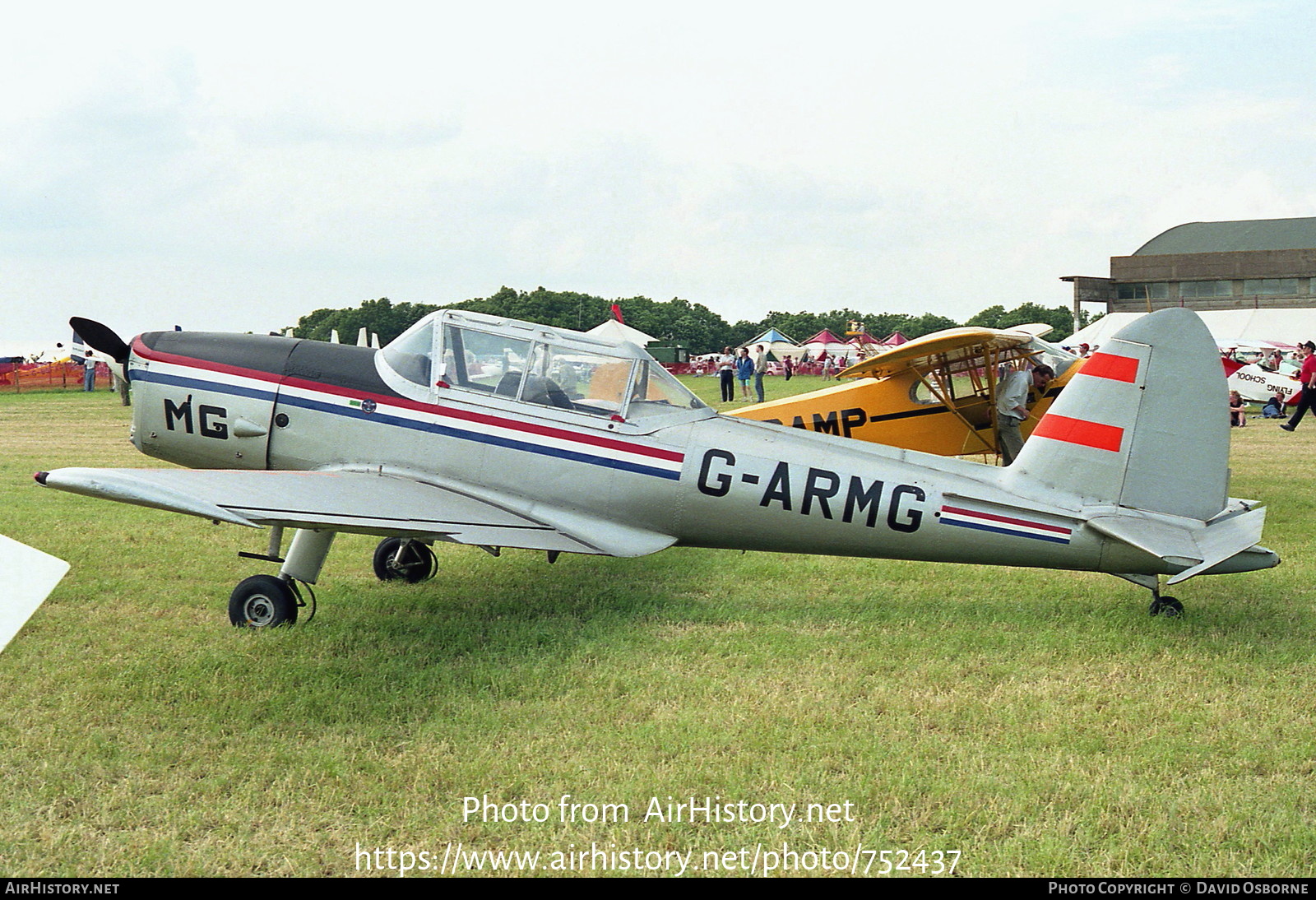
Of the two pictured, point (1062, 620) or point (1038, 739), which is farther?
point (1062, 620)

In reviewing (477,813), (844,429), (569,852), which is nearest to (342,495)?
(477,813)

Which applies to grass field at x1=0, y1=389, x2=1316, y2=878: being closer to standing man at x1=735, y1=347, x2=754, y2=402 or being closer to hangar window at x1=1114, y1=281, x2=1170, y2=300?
standing man at x1=735, y1=347, x2=754, y2=402

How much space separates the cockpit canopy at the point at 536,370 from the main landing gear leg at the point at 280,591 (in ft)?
3.65

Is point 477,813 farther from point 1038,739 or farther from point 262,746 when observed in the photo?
point 1038,739

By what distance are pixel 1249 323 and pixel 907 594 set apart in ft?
173

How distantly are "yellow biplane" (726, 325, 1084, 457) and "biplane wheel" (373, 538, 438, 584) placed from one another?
400 cm

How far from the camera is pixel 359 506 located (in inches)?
219

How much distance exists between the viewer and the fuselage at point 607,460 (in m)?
5.91

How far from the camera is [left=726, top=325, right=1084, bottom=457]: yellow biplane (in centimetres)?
1030

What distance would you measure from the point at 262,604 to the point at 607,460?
2.14 m

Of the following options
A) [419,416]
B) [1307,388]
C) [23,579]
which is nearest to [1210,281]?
[1307,388]

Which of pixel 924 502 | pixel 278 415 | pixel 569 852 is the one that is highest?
pixel 278 415

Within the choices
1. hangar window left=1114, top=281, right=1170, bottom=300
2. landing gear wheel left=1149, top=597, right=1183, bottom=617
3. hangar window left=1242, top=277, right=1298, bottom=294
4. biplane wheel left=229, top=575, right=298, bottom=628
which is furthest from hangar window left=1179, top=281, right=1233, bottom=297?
biplane wheel left=229, top=575, right=298, bottom=628

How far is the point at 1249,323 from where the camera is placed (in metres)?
51.2
